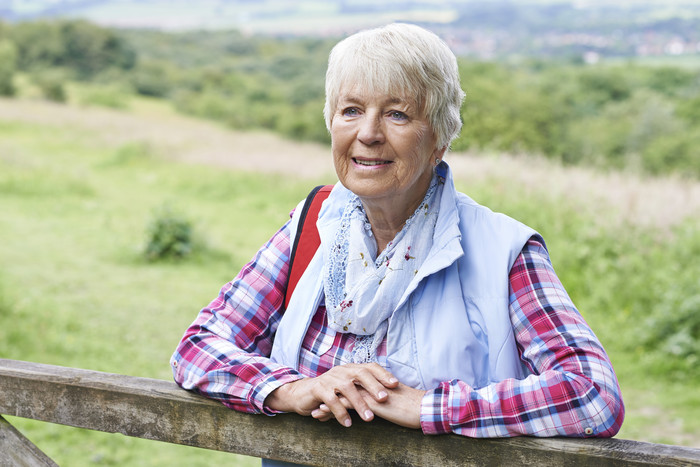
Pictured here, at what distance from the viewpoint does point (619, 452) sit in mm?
1171

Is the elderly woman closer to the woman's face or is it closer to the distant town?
the woman's face

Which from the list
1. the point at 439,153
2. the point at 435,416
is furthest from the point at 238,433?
the point at 439,153

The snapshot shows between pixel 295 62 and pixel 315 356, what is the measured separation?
49463 millimetres

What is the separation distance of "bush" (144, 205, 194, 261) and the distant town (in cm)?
323

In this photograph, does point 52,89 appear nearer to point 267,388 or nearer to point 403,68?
point 403,68

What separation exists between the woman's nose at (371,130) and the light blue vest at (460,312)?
0.24 metres

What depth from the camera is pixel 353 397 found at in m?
1.31

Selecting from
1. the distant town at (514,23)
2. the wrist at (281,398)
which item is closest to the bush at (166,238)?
the distant town at (514,23)

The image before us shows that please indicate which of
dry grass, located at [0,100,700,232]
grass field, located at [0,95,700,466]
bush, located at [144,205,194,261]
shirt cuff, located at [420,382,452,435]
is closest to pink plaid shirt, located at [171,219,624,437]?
shirt cuff, located at [420,382,452,435]

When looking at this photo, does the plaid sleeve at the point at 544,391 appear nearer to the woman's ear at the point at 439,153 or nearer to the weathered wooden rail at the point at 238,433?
the weathered wooden rail at the point at 238,433

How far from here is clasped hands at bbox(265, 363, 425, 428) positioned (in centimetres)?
129

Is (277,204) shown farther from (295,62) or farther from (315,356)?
(295,62)

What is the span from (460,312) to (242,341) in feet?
1.83

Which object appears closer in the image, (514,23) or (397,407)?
(397,407)
